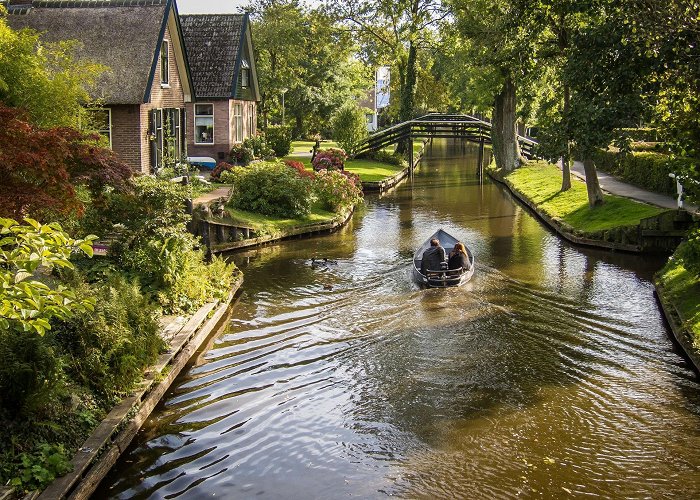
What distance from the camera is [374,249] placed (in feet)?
90.7

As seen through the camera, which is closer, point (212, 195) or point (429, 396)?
point (429, 396)

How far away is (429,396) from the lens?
14.3 meters

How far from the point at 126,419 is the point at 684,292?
13769 mm

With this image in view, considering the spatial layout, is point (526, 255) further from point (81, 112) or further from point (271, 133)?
point (271, 133)

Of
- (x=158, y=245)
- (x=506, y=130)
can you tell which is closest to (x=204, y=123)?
(x=506, y=130)

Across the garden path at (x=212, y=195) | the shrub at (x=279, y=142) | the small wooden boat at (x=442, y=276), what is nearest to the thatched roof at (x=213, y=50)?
the shrub at (x=279, y=142)

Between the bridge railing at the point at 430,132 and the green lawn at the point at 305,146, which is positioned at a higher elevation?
the bridge railing at the point at 430,132

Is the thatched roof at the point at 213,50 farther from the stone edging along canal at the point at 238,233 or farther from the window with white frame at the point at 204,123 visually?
the stone edging along canal at the point at 238,233

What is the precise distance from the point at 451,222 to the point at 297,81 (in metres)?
33.8

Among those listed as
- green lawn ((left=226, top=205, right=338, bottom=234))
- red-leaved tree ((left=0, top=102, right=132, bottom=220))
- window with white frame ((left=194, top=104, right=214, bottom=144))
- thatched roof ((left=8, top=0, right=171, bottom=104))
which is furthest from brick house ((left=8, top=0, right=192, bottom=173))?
red-leaved tree ((left=0, top=102, right=132, bottom=220))

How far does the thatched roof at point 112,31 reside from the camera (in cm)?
3105

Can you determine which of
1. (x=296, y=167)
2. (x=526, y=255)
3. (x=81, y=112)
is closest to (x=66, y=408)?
(x=81, y=112)

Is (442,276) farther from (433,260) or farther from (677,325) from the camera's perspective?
(677,325)

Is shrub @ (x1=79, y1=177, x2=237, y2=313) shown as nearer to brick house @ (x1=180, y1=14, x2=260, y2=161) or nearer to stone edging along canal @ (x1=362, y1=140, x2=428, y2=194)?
brick house @ (x1=180, y1=14, x2=260, y2=161)
